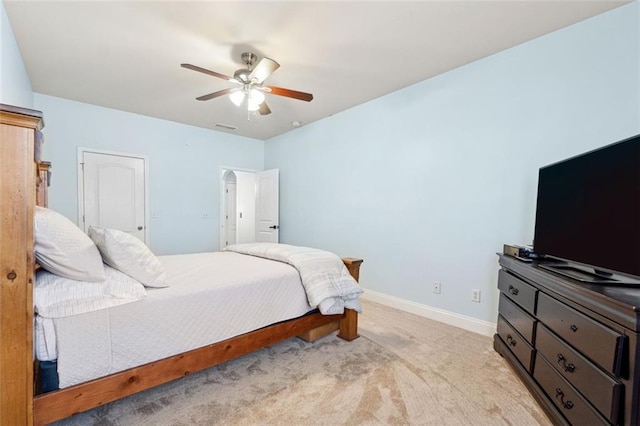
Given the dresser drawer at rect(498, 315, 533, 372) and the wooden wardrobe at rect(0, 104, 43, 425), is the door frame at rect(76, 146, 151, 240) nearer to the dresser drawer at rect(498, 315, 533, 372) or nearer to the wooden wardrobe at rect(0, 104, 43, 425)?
the wooden wardrobe at rect(0, 104, 43, 425)

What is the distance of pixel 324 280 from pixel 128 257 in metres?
1.28

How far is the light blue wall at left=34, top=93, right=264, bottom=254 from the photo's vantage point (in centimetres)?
371

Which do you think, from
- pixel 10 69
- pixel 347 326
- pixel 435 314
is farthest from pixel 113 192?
pixel 435 314

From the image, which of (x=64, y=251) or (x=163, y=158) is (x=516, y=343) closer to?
(x=64, y=251)

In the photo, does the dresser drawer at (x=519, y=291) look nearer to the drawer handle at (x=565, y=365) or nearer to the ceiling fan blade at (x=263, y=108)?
the drawer handle at (x=565, y=365)

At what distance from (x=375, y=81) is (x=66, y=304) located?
10.2ft

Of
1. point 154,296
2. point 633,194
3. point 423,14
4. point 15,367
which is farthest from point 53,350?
point 423,14

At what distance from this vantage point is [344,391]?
5.87 ft

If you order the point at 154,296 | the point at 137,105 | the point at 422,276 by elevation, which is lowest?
the point at 422,276

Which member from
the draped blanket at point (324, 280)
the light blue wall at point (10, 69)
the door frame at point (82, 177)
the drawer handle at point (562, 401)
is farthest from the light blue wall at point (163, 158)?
the drawer handle at point (562, 401)

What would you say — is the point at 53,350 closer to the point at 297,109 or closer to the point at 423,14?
the point at 423,14

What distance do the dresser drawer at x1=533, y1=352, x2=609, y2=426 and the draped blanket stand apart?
1194 millimetres

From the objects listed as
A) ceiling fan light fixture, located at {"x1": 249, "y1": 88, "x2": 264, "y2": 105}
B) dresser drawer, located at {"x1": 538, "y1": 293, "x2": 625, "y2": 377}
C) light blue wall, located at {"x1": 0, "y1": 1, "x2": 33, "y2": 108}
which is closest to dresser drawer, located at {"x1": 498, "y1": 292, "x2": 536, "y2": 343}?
dresser drawer, located at {"x1": 538, "y1": 293, "x2": 625, "y2": 377}

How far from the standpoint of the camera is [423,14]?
2.07m
